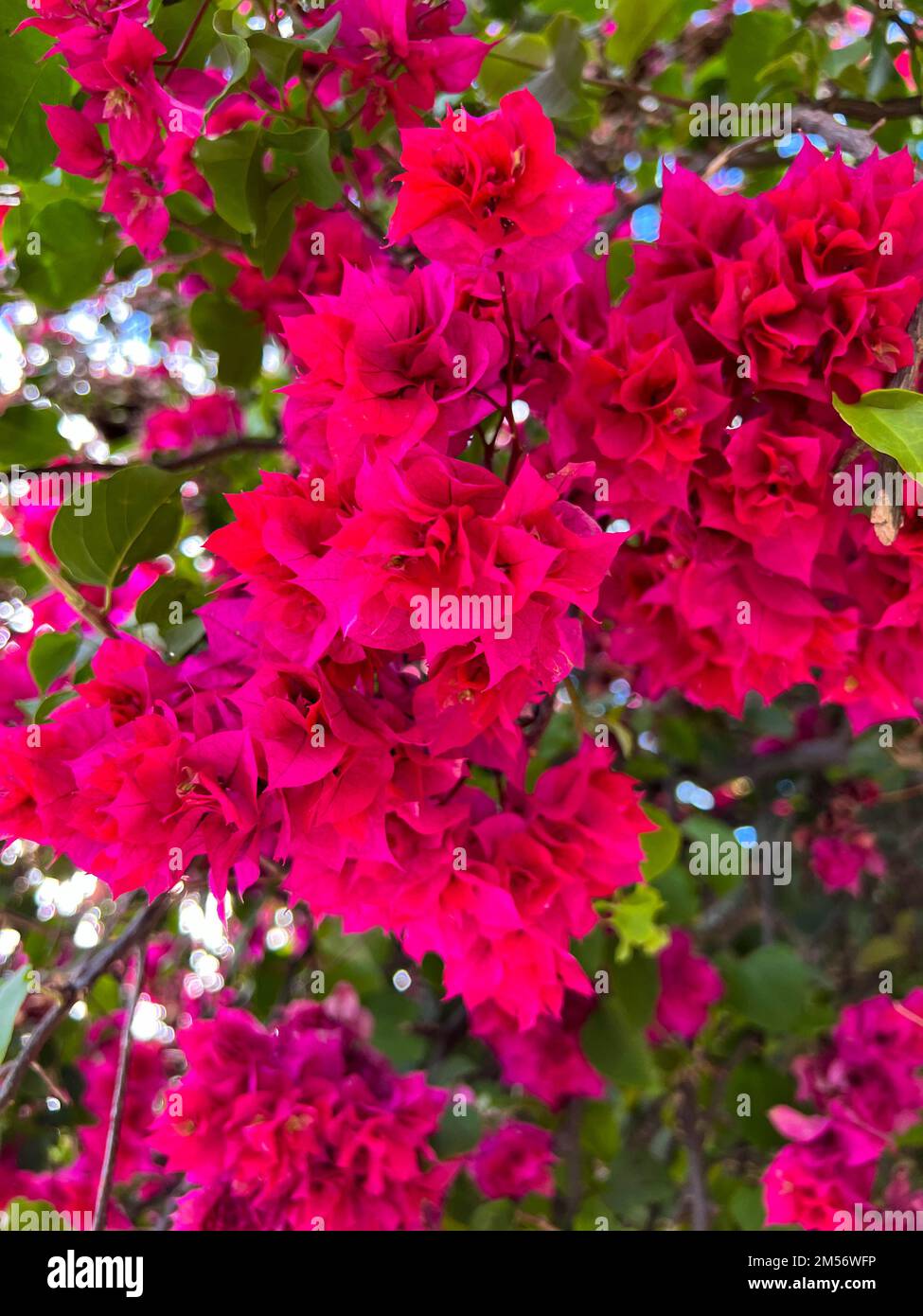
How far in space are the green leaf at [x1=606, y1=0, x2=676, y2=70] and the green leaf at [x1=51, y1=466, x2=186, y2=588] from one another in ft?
2.11

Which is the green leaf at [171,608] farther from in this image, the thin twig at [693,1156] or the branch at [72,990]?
the thin twig at [693,1156]

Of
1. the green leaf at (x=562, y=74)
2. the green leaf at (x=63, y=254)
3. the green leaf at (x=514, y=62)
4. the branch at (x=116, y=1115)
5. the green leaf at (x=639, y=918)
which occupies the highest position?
the green leaf at (x=514, y=62)

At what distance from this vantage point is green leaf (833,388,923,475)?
50 centimetres

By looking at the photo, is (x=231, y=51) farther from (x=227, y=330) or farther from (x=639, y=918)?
(x=639, y=918)

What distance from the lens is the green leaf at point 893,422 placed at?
0.50 metres

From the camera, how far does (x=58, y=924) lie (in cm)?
126

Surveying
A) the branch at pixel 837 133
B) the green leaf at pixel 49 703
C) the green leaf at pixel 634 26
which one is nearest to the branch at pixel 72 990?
the green leaf at pixel 49 703

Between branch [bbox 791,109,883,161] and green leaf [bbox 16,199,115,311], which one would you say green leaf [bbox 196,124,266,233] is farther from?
branch [bbox 791,109,883,161]

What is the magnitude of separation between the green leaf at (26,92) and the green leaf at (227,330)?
24cm

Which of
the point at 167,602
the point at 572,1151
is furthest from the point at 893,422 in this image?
the point at 572,1151

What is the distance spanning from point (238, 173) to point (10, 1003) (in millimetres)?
617

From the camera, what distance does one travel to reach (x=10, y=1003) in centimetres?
76

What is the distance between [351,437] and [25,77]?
0.46 metres

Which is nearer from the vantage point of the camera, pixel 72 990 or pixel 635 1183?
pixel 72 990
